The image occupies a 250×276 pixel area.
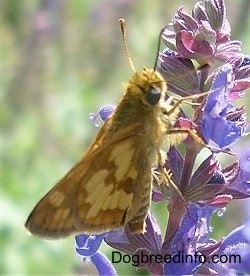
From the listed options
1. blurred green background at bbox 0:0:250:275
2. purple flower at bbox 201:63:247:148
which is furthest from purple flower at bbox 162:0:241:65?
blurred green background at bbox 0:0:250:275

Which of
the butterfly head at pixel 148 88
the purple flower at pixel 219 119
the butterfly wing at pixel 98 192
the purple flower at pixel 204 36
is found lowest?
the butterfly wing at pixel 98 192

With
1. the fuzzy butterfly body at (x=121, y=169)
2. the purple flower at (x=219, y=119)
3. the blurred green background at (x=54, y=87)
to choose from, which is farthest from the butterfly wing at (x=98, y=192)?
the blurred green background at (x=54, y=87)

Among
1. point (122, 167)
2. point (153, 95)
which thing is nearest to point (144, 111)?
point (153, 95)

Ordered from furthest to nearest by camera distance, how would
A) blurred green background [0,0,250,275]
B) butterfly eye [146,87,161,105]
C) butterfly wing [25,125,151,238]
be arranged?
1. blurred green background [0,0,250,275]
2. butterfly eye [146,87,161,105]
3. butterfly wing [25,125,151,238]

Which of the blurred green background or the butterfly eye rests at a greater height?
the blurred green background

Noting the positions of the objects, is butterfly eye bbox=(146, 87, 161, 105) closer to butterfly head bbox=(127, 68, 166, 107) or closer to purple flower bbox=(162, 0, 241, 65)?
butterfly head bbox=(127, 68, 166, 107)

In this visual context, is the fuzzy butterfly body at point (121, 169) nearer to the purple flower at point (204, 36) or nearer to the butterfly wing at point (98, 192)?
the butterfly wing at point (98, 192)

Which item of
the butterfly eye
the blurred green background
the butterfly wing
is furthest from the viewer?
the blurred green background

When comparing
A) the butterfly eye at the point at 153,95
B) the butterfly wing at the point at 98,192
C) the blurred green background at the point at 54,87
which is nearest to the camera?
the butterfly wing at the point at 98,192
